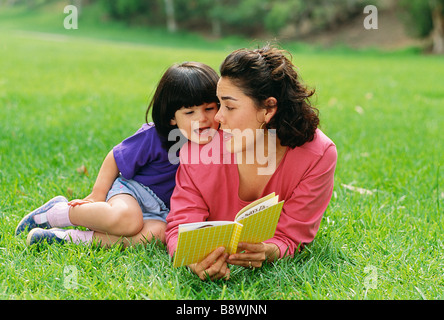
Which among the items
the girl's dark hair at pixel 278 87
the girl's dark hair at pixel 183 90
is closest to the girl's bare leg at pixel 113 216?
the girl's dark hair at pixel 183 90

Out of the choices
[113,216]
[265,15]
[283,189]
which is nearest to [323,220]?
[283,189]

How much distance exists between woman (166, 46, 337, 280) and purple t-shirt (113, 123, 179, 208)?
231mm

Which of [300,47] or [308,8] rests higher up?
[308,8]

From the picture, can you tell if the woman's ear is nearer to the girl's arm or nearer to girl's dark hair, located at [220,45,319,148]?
girl's dark hair, located at [220,45,319,148]

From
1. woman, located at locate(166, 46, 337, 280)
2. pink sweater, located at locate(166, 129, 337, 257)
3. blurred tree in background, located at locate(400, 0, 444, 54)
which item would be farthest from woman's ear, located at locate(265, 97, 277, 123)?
blurred tree in background, located at locate(400, 0, 444, 54)

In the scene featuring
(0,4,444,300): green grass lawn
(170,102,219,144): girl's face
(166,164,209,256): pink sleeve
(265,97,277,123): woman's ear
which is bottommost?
(0,4,444,300): green grass lawn

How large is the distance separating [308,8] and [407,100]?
60.8 feet

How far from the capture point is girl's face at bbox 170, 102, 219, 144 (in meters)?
2.39

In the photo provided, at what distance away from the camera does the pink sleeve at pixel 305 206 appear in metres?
2.22

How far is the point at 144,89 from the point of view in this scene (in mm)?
7555

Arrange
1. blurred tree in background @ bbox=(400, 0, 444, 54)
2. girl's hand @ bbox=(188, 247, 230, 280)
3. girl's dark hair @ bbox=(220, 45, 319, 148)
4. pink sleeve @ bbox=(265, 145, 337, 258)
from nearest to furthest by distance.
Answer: girl's hand @ bbox=(188, 247, 230, 280) → girl's dark hair @ bbox=(220, 45, 319, 148) → pink sleeve @ bbox=(265, 145, 337, 258) → blurred tree in background @ bbox=(400, 0, 444, 54)

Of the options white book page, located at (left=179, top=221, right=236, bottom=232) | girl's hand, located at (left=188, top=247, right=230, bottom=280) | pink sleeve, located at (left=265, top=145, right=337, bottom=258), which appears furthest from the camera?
pink sleeve, located at (left=265, top=145, right=337, bottom=258)

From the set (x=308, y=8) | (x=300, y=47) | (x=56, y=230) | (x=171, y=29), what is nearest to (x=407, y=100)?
(x=56, y=230)

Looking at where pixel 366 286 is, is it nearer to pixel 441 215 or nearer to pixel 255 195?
pixel 255 195
